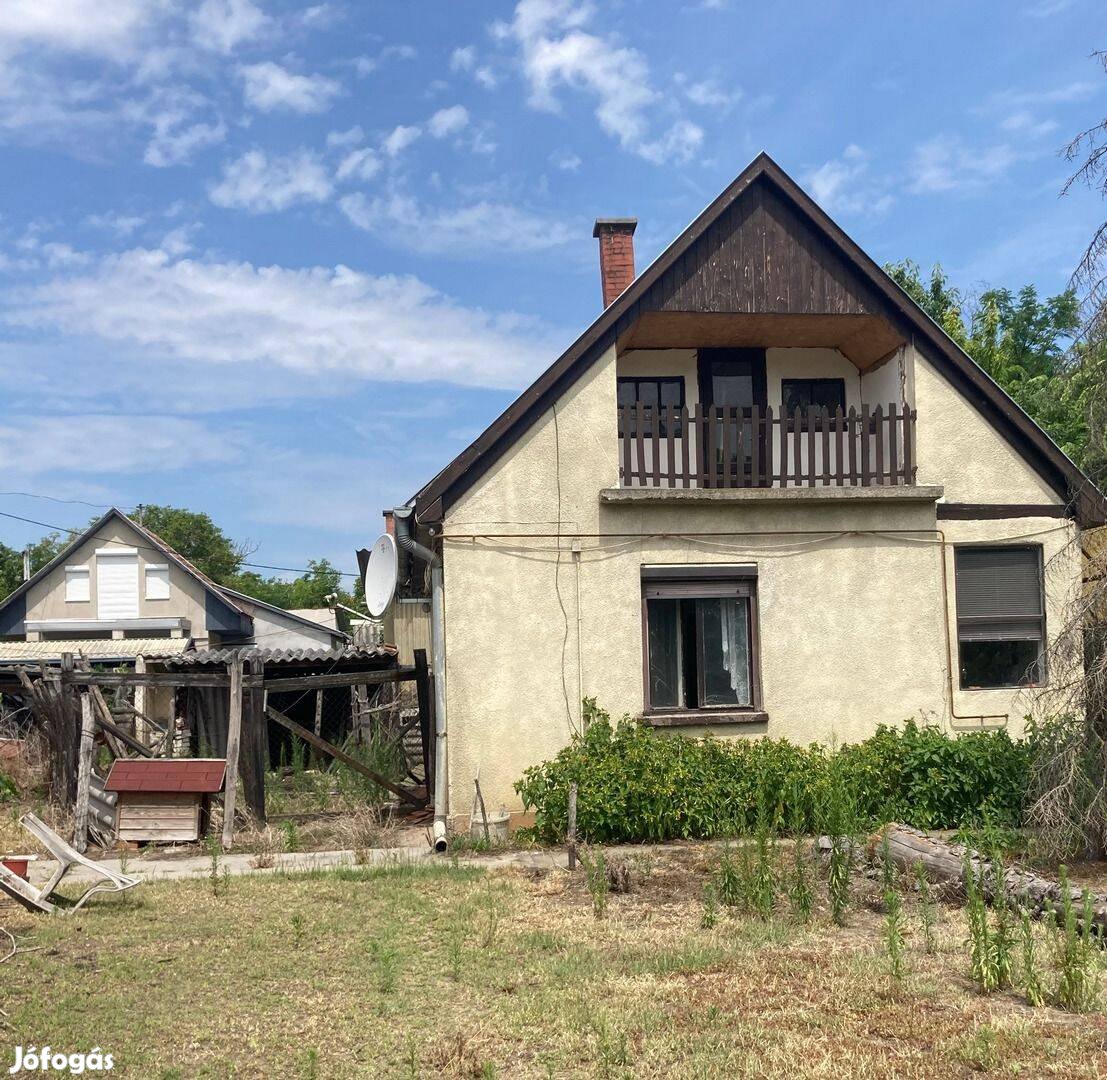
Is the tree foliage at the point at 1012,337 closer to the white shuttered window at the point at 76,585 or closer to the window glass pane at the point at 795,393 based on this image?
the window glass pane at the point at 795,393

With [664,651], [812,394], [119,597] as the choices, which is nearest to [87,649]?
[119,597]

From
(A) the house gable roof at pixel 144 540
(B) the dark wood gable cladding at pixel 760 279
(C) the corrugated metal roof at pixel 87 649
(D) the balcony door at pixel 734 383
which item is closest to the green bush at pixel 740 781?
(D) the balcony door at pixel 734 383

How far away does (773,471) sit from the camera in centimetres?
1288

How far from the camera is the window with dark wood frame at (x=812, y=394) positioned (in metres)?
13.9

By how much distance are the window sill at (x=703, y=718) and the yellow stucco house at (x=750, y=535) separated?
24 mm

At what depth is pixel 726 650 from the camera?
→ 12.4m

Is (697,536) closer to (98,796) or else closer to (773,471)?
(773,471)

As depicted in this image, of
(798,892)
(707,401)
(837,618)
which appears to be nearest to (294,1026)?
(798,892)

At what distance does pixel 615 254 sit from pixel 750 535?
186 inches

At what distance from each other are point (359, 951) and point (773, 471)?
25.1ft

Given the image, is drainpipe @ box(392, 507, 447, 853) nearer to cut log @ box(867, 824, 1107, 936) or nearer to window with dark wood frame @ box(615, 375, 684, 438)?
window with dark wood frame @ box(615, 375, 684, 438)

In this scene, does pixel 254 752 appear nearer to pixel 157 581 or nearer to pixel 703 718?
pixel 703 718

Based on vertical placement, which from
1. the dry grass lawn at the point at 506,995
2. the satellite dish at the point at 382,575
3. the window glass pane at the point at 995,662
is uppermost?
the satellite dish at the point at 382,575

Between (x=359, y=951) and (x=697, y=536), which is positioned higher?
(x=697, y=536)
